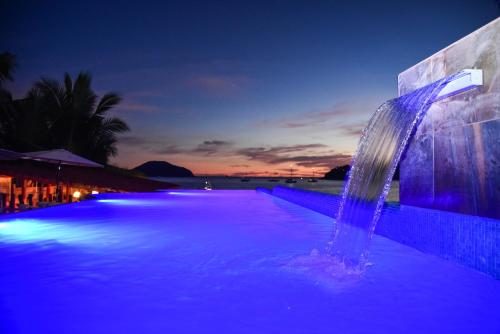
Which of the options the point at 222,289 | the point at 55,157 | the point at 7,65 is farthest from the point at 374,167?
the point at 7,65

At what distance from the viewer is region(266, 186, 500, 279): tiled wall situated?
13.5 feet

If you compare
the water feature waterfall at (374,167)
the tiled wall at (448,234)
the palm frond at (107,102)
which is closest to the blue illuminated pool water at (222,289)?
the tiled wall at (448,234)

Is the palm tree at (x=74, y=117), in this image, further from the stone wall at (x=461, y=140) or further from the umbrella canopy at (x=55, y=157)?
the stone wall at (x=461, y=140)

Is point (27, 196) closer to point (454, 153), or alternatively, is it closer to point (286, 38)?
point (286, 38)

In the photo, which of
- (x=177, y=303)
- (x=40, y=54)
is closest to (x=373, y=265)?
(x=177, y=303)

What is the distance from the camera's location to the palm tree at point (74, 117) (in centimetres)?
2058

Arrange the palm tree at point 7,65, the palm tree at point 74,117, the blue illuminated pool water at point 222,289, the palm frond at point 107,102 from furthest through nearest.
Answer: the palm frond at point 107,102
the palm tree at point 74,117
the palm tree at point 7,65
the blue illuminated pool water at point 222,289

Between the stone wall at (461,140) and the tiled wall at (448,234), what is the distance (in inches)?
16.3

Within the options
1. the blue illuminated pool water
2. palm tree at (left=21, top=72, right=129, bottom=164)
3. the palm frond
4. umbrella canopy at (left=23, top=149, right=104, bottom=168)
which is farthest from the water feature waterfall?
the palm frond

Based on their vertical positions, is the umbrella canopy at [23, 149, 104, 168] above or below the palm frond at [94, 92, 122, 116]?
below

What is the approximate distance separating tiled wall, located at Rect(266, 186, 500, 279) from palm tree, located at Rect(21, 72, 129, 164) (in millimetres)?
18816

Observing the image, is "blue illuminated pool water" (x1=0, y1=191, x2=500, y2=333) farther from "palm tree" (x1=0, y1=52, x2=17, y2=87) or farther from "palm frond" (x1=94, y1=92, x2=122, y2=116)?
"palm frond" (x1=94, y1=92, x2=122, y2=116)

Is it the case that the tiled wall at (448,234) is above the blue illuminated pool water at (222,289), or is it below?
above

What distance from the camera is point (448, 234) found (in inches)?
194
